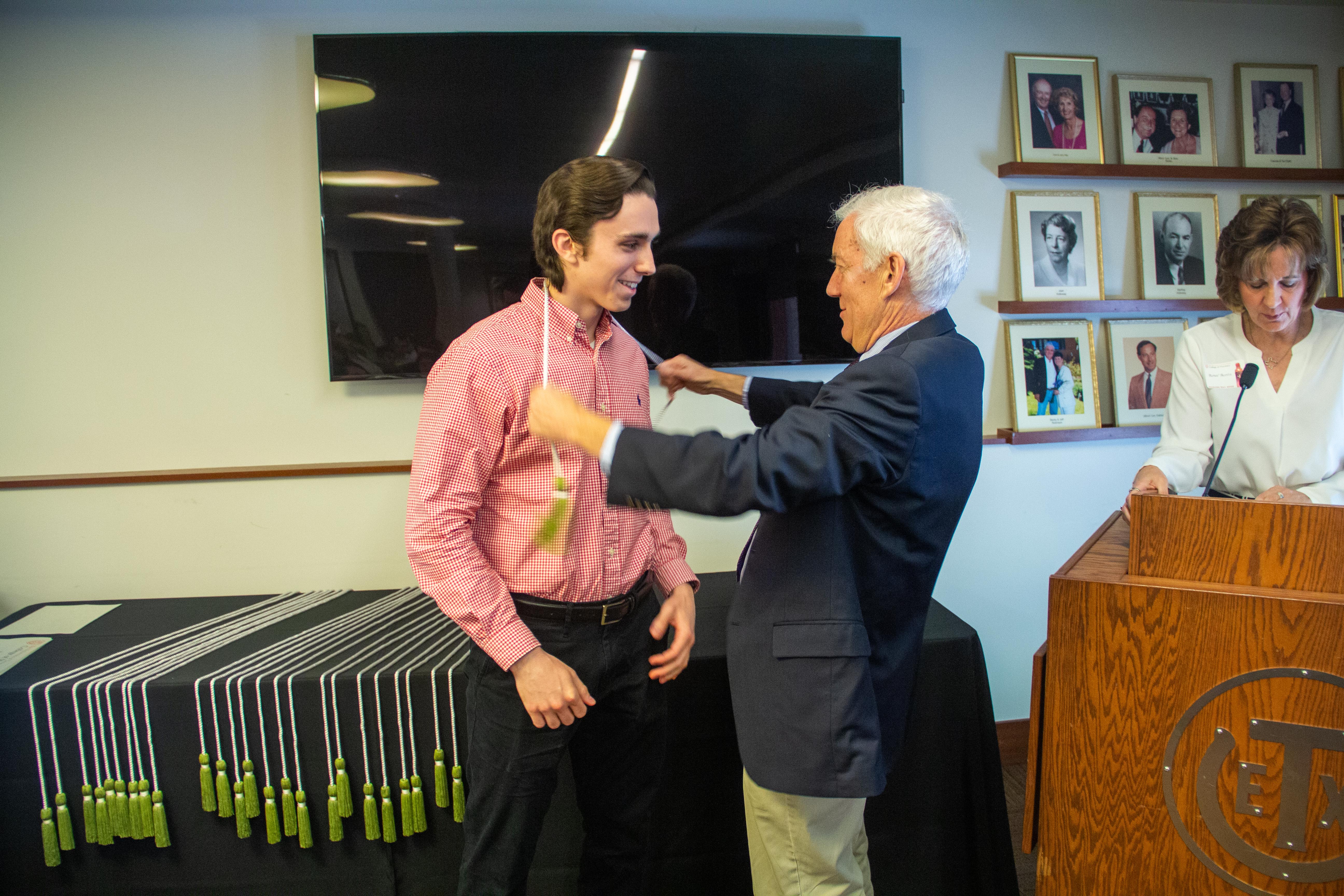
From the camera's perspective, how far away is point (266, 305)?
7.68ft

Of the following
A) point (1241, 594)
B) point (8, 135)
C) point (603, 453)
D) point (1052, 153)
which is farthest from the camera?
point (1052, 153)

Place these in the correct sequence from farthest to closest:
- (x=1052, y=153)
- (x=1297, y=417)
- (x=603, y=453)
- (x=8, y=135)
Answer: (x=1052, y=153)
(x=8, y=135)
(x=1297, y=417)
(x=603, y=453)

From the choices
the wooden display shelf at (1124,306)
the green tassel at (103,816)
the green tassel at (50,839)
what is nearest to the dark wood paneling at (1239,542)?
the wooden display shelf at (1124,306)

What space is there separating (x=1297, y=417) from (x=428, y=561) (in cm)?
210

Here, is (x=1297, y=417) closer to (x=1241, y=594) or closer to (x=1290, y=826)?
(x=1241, y=594)

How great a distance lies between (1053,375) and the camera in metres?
2.61

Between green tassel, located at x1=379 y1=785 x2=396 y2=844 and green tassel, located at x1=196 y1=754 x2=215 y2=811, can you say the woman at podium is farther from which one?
green tassel, located at x1=196 y1=754 x2=215 y2=811

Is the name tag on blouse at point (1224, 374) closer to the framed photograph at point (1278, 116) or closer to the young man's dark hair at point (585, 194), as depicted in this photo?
the framed photograph at point (1278, 116)

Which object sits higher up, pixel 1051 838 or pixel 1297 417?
pixel 1297 417

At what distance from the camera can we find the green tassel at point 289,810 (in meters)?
1.76

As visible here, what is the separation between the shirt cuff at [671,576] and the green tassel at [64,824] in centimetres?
146

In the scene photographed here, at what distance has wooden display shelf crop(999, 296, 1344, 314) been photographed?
2562mm

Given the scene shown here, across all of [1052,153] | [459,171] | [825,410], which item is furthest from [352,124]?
[1052,153]

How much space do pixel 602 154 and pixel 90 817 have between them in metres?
2.16
